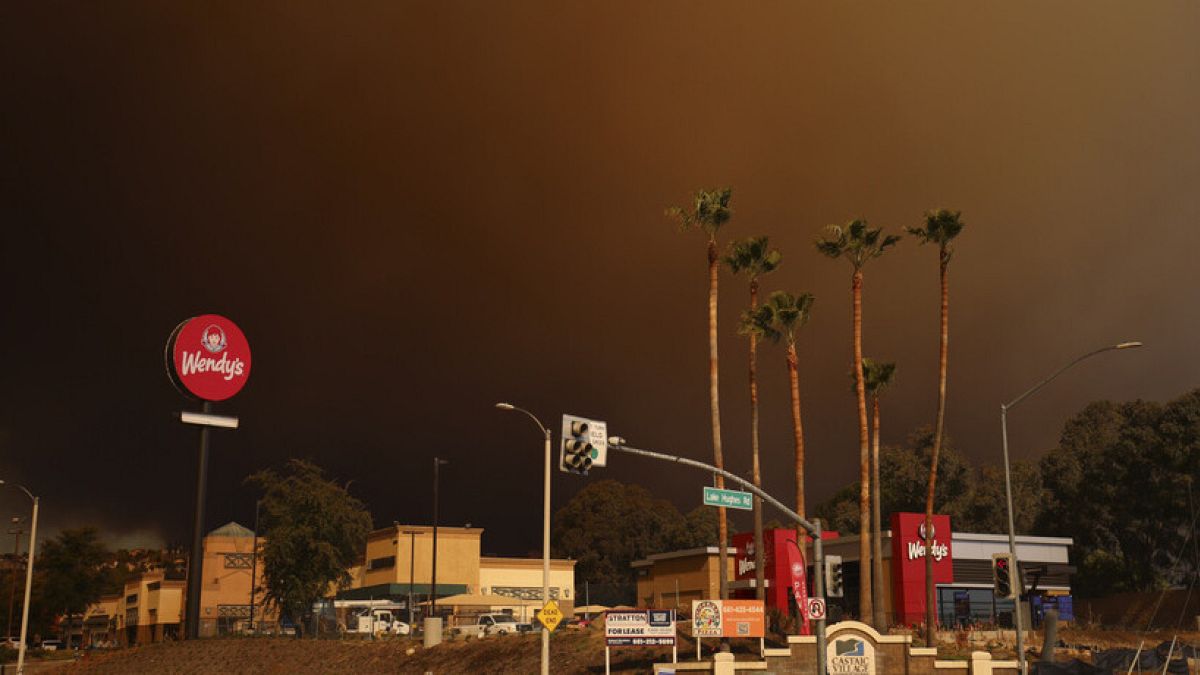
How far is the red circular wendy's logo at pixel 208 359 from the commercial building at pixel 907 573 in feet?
103

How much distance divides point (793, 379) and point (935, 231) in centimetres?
1123

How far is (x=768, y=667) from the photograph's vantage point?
41.9m

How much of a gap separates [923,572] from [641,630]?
86.0 feet

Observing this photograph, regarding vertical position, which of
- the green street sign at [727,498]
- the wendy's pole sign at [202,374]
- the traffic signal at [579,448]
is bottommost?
the green street sign at [727,498]

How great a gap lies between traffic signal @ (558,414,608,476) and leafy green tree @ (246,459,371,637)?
58667mm

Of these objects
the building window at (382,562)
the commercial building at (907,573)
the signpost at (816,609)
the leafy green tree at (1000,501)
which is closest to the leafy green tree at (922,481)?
the leafy green tree at (1000,501)

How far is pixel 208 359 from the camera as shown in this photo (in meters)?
59.7

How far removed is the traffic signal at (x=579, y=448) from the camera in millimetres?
26125

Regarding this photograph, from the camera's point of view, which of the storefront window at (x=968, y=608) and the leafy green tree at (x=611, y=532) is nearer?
the storefront window at (x=968, y=608)

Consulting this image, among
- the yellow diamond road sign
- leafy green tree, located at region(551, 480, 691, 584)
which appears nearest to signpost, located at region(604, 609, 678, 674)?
the yellow diamond road sign

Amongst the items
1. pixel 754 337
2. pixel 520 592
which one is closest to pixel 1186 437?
pixel 754 337

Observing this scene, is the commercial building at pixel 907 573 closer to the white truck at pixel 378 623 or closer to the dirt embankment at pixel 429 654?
the dirt embankment at pixel 429 654

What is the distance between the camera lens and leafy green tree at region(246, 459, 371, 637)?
3187 inches

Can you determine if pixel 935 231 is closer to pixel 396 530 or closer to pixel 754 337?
pixel 754 337
